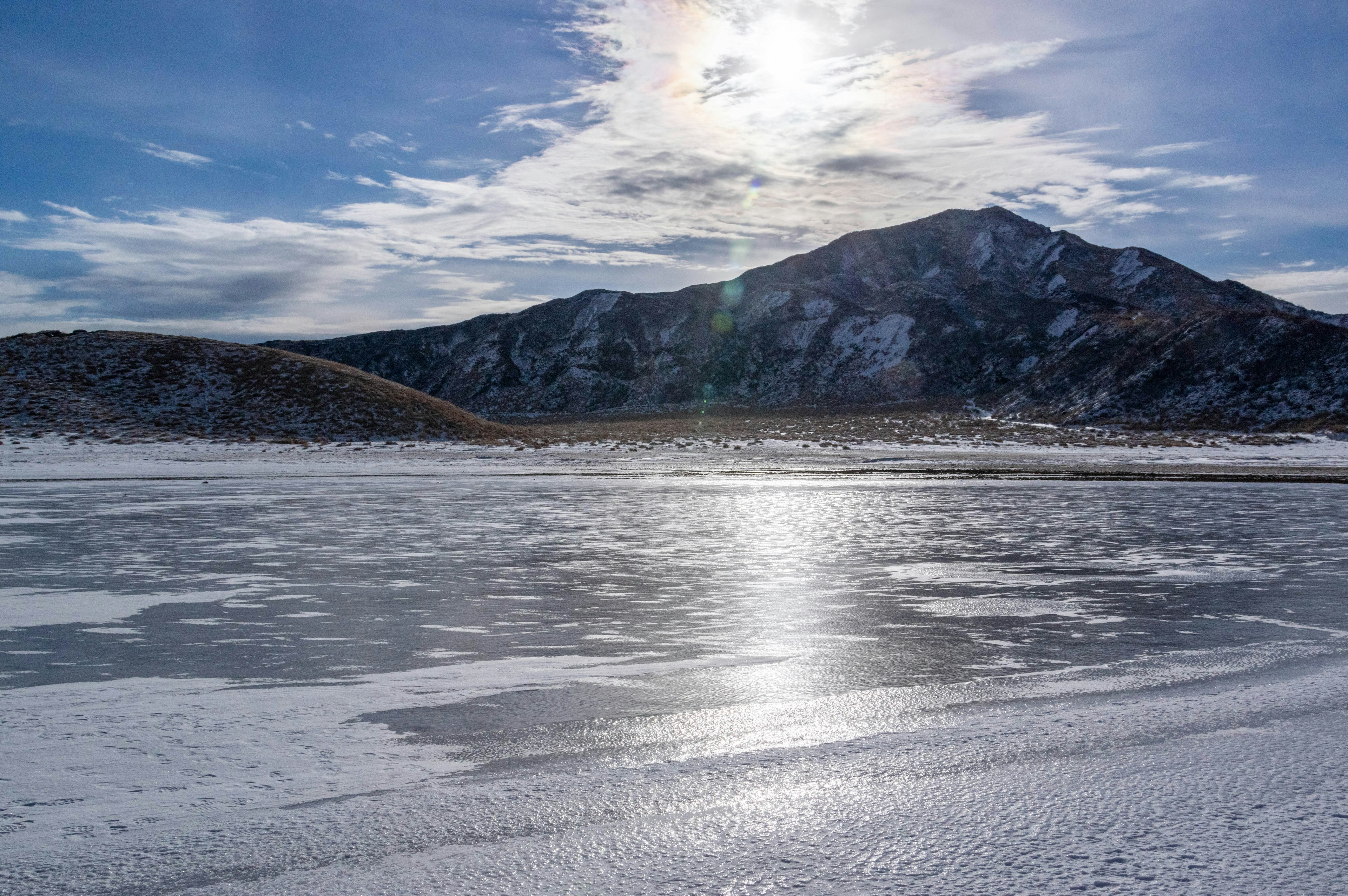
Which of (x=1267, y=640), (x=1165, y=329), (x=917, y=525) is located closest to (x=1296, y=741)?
(x=1267, y=640)

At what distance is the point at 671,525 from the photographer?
45.8 ft

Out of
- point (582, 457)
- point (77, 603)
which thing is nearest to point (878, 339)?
point (582, 457)

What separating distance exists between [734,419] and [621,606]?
88.5 metres

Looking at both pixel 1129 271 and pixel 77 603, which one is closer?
pixel 77 603

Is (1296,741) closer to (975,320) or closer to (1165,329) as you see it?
(1165,329)

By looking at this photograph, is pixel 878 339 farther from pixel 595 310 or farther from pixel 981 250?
pixel 595 310

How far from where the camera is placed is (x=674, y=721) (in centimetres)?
477

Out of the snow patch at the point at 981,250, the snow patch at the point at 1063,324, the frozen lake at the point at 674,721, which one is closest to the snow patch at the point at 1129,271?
the snow patch at the point at 981,250

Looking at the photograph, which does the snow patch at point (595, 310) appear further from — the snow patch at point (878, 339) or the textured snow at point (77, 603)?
the textured snow at point (77, 603)

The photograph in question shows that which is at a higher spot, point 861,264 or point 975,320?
point 861,264

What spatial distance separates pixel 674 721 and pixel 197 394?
5560cm

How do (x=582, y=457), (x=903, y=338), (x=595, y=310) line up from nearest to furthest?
(x=582, y=457), (x=903, y=338), (x=595, y=310)

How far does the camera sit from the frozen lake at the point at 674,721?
126 inches

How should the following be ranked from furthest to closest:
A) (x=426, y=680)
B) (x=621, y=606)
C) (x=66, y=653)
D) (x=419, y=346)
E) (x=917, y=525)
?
1. (x=419, y=346)
2. (x=917, y=525)
3. (x=621, y=606)
4. (x=66, y=653)
5. (x=426, y=680)
